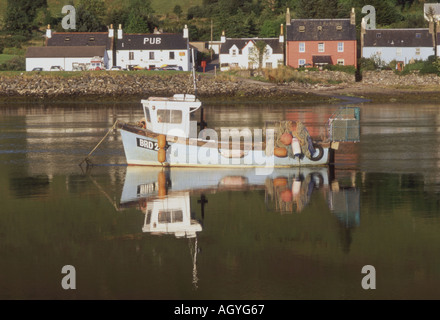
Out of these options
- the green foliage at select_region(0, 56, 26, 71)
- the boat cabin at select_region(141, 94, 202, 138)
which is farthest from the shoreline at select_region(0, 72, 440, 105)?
the boat cabin at select_region(141, 94, 202, 138)

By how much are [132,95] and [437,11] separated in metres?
69.7

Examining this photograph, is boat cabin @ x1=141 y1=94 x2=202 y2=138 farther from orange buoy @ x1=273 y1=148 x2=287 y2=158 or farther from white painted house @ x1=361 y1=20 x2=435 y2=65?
white painted house @ x1=361 y1=20 x2=435 y2=65

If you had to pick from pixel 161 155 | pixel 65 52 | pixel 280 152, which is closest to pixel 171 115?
pixel 161 155

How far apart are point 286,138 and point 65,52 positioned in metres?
69.0

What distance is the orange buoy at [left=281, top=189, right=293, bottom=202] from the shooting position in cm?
2242

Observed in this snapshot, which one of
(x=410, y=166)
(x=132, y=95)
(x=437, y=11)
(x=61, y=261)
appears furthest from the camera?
A: (x=437, y=11)

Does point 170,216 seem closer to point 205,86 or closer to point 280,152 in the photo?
point 280,152

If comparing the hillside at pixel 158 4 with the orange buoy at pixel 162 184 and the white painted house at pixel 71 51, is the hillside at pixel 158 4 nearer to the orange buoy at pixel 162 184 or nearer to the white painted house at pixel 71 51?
the white painted house at pixel 71 51

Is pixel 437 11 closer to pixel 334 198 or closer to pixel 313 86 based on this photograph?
pixel 313 86

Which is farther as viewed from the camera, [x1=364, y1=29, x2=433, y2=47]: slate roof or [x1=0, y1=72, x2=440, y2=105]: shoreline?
[x1=364, y1=29, x2=433, y2=47]: slate roof

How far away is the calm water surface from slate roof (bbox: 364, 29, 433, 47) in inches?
2334

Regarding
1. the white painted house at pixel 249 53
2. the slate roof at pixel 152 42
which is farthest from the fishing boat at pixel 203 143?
the slate roof at pixel 152 42

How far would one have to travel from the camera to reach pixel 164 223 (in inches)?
759
